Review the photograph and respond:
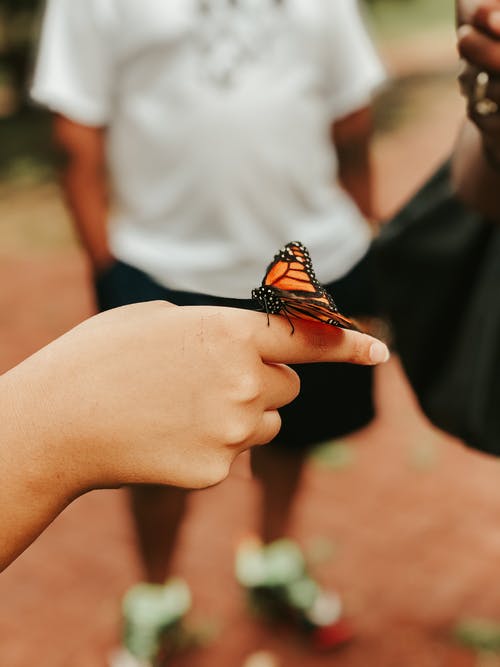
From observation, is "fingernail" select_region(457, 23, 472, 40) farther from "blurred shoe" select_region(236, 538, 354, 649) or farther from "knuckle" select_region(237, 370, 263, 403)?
"blurred shoe" select_region(236, 538, 354, 649)

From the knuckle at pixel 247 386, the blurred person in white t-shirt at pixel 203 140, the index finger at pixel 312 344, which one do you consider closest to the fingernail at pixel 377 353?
the index finger at pixel 312 344

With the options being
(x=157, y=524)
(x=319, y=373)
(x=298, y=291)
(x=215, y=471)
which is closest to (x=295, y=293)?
(x=298, y=291)

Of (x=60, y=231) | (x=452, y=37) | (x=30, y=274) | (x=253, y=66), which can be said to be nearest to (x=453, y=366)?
(x=253, y=66)

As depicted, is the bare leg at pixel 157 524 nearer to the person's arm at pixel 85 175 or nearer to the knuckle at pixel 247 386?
the person's arm at pixel 85 175

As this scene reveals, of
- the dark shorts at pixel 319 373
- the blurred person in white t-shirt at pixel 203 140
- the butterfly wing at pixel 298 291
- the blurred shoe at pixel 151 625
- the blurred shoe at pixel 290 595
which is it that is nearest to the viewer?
the butterfly wing at pixel 298 291

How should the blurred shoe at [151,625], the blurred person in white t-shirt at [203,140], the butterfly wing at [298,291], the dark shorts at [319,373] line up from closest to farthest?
the butterfly wing at [298,291] < the dark shorts at [319,373] < the blurred person in white t-shirt at [203,140] < the blurred shoe at [151,625]

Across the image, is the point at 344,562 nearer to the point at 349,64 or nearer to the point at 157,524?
the point at 157,524
